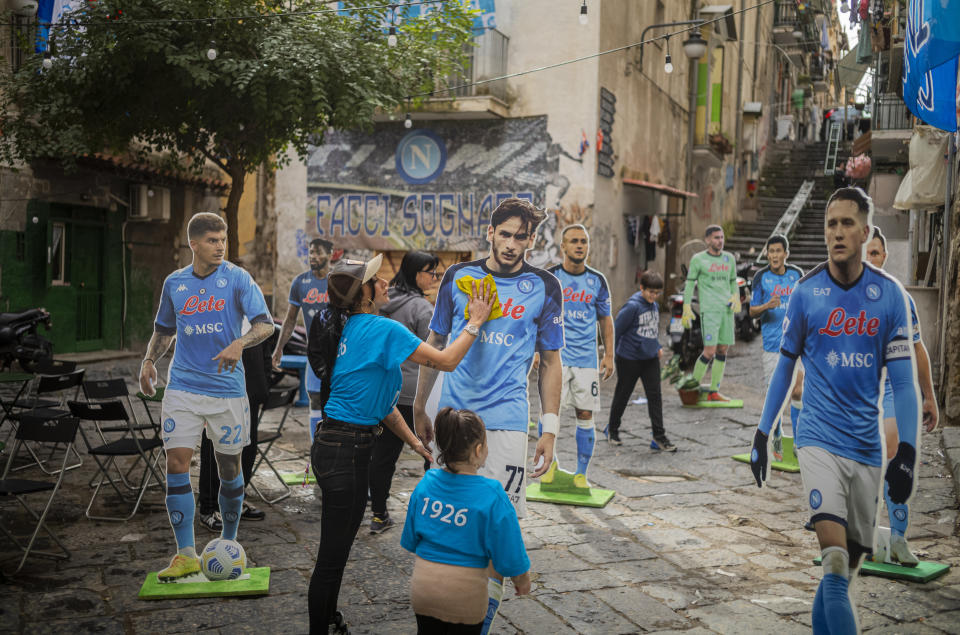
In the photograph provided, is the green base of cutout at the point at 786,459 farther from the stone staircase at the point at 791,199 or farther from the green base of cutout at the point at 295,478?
the stone staircase at the point at 791,199

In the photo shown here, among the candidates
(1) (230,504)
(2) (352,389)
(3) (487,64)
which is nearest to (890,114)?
(3) (487,64)

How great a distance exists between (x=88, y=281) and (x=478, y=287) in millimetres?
12812

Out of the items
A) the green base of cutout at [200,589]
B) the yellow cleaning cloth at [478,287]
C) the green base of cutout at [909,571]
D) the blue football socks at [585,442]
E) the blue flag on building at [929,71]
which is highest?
the blue flag on building at [929,71]

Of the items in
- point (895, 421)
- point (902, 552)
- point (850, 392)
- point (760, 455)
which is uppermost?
point (850, 392)

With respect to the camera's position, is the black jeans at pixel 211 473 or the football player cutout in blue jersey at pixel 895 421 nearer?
the football player cutout in blue jersey at pixel 895 421

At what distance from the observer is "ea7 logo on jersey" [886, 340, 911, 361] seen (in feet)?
12.1

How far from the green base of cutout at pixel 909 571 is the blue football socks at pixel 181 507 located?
12.1 ft

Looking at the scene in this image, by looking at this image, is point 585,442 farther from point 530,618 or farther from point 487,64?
point 487,64

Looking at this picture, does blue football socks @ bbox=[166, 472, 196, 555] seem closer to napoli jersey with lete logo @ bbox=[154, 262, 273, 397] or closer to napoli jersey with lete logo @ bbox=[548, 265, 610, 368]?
napoli jersey with lete logo @ bbox=[154, 262, 273, 397]

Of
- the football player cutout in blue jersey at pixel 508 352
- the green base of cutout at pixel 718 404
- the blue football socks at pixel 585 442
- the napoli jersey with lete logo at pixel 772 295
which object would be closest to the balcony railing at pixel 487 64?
the green base of cutout at pixel 718 404

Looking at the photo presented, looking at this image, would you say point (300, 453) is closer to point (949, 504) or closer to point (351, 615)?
point (351, 615)

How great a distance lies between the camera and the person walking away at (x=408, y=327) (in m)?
5.79

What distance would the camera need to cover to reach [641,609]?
4.54 meters

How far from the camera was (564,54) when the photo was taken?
15.9 m
